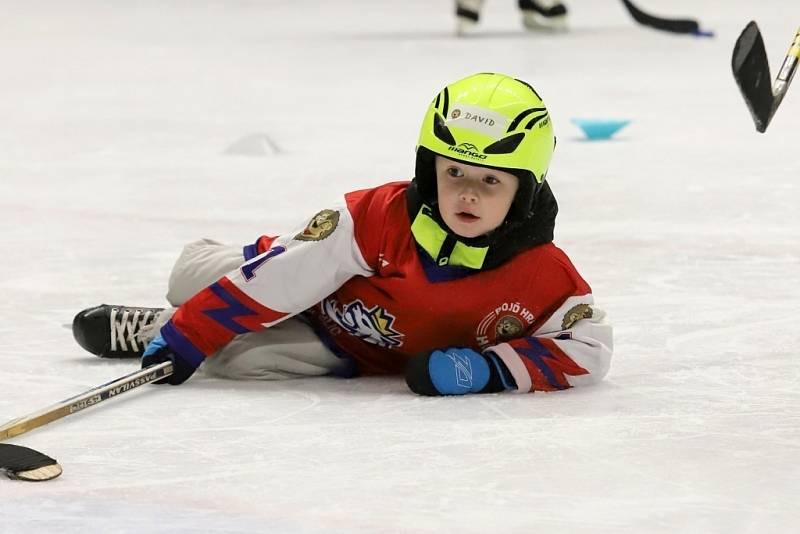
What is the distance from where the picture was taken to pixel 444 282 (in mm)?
2637

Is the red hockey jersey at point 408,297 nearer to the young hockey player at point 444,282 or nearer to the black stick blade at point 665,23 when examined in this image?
the young hockey player at point 444,282

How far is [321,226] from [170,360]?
0.35 metres

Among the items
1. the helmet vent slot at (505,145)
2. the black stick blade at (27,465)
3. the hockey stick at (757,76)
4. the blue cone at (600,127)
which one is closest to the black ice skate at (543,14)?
the blue cone at (600,127)

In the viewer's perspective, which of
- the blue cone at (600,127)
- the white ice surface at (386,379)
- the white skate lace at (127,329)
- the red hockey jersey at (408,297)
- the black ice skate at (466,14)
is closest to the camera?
the white ice surface at (386,379)

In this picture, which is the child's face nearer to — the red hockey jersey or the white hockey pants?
the red hockey jersey

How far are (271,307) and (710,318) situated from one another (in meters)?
1.03

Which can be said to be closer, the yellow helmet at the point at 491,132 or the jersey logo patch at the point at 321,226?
the yellow helmet at the point at 491,132

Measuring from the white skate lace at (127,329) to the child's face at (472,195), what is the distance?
2.24 ft

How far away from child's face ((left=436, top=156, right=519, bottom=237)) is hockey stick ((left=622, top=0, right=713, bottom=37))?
22.9ft

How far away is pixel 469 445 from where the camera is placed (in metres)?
2.32

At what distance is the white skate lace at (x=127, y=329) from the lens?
2.91 metres

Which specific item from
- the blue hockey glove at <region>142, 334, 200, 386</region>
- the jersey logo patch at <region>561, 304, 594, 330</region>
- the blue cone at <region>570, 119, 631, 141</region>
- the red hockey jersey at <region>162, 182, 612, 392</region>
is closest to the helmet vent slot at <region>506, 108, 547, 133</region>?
the red hockey jersey at <region>162, 182, 612, 392</region>

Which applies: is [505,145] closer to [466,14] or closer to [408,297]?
[408,297]

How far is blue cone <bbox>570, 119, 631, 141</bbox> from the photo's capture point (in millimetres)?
5891
